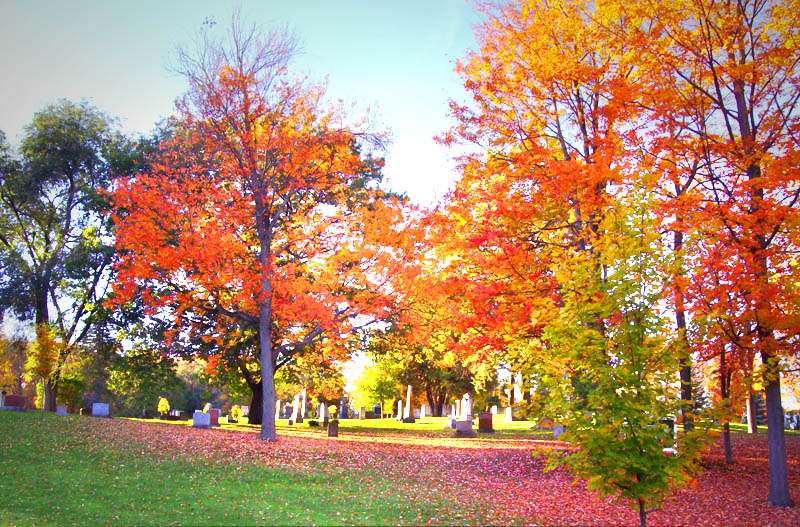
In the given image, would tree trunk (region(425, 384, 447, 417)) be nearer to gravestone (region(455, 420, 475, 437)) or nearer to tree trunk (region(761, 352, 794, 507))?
gravestone (region(455, 420, 475, 437))

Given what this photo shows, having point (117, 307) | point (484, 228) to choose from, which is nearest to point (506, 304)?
point (484, 228)

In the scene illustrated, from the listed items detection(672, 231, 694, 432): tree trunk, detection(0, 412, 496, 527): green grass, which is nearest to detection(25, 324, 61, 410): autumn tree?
detection(0, 412, 496, 527): green grass

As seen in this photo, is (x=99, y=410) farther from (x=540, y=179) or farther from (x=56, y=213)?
(x=540, y=179)

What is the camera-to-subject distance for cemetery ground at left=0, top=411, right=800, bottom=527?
32.3 feet

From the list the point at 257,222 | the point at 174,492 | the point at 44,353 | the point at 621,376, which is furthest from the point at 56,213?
the point at 621,376

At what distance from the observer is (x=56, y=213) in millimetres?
28188

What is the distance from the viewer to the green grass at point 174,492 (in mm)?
9500

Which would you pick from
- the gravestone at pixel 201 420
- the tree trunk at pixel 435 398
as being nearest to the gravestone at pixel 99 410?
the gravestone at pixel 201 420

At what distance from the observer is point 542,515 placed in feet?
34.9

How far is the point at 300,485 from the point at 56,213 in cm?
2337

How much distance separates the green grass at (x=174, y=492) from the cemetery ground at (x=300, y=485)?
24mm

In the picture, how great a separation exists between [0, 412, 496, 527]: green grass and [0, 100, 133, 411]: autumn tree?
12.9m

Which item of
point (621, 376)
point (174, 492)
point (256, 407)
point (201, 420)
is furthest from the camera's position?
point (256, 407)

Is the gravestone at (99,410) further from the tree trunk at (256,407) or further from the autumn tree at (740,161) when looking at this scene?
the autumn tree at (740,161)
